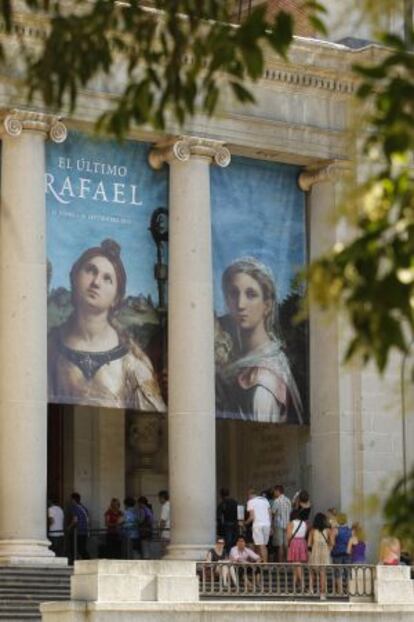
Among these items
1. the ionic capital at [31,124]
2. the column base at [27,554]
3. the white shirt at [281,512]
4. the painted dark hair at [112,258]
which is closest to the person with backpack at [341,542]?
the white shirt at [281,512]

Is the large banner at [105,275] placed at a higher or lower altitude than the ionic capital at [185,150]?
lower

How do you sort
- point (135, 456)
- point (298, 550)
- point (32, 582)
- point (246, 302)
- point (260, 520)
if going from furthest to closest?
point (135, 456), point (246, 302), point (260, 520), point (298, 550), point (32, 582)

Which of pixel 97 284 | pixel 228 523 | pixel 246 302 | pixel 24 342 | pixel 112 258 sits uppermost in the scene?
pixel 112 258

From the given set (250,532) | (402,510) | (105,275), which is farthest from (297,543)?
(402,510)

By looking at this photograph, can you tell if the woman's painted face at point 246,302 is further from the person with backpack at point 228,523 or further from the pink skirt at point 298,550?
the pink skirt at point 298,550

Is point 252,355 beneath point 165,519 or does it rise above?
above

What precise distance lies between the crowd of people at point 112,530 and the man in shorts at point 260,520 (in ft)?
7.63

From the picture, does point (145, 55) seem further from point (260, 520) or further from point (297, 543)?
point (260, 520)

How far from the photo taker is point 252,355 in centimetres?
4381

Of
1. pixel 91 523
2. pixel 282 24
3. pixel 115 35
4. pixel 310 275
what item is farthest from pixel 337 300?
pixel 91 523

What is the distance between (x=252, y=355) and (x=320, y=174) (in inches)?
165

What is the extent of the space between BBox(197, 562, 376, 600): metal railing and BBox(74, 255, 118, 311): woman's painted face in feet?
22.8

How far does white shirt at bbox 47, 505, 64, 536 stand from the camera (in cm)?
4141

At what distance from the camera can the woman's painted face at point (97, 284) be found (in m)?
41.5
